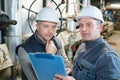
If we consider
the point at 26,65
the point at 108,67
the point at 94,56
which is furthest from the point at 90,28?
the point at 26,65

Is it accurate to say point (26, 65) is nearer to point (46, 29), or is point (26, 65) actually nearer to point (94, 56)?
point (46, 29)

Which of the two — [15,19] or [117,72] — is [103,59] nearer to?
[117,72]

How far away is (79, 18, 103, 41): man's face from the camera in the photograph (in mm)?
1420

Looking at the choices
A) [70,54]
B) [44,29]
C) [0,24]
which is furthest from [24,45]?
[70,54]

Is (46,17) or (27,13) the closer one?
(46,17)

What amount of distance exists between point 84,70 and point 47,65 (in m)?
0.24

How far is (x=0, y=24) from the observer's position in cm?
216

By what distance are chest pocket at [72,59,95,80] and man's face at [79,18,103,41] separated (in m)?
0.17

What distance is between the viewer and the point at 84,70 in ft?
4.53

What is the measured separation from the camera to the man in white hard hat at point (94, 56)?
1.24m

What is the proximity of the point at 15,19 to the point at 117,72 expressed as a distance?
4.40ft

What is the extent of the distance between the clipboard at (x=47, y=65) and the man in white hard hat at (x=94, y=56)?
0.04 metres

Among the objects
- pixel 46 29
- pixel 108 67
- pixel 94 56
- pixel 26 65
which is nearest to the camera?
pixel 108 67

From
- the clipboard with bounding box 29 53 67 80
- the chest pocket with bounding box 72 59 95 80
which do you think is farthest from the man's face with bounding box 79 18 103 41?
the clipboard with bounding box 29 53 67 80
